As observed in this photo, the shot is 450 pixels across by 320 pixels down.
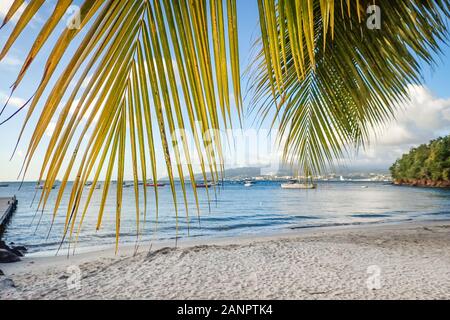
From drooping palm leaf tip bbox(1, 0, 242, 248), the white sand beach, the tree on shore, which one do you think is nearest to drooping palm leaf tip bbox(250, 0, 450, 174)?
drooping palm leaf tip bbox(1, 0, 242, 248)

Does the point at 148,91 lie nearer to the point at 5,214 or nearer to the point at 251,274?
the point at 251,274

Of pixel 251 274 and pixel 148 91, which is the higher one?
pixel 148 91

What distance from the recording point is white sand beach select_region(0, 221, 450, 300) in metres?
6.72

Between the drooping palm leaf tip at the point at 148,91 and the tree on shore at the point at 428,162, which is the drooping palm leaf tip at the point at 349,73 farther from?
the tree on shore at the point at 428,162

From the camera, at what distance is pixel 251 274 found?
8102 mm

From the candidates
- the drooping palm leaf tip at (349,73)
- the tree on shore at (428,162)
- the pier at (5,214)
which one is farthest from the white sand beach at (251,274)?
the tree on shore at (428,162)

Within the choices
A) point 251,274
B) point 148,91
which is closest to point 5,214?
point 251,274

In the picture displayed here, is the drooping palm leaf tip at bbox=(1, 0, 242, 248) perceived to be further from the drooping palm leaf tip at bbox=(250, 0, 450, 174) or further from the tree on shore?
the tree on shore

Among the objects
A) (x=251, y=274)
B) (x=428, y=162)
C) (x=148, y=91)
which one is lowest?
(x=251, y=274)

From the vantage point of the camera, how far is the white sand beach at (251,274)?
22.1 ft

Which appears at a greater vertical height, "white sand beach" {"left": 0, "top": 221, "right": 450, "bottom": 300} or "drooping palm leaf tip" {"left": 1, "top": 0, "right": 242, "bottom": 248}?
"drooping palm leaf tip" {"left": 1, "top": 0, "right": 242, "bottom": 248}

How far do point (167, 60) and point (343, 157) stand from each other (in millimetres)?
2058

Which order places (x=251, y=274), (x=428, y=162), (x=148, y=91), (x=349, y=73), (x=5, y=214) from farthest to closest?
(x=428, y=162), (x=5, y=214), (x=251, y=274), (x=349, y=73), (x=148, y=91)
